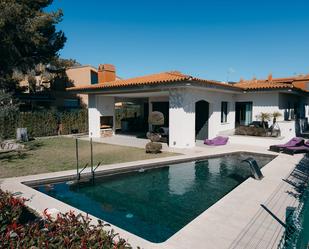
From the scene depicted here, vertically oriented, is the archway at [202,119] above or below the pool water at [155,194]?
above

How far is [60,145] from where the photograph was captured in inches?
766

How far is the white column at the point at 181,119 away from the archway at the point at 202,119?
3.73 metres

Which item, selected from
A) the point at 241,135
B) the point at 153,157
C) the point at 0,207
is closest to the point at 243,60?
the point at 241,135

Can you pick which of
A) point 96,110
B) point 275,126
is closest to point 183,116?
point 275,126

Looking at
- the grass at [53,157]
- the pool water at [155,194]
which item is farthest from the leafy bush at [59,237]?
the grass at [53,157]

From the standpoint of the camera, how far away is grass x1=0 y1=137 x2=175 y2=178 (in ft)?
39.3

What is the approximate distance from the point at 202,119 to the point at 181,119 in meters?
4.86

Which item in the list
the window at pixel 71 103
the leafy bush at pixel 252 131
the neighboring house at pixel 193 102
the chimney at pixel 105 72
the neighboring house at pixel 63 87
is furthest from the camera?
the window at pixel 71 103

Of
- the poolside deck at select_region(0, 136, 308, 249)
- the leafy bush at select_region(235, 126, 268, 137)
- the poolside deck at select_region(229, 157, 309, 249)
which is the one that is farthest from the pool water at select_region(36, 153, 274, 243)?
the leafy bush at select_region(235, 126, 268, 137)

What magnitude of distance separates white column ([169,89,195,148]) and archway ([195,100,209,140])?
373cm

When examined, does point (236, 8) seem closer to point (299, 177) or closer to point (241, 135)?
point (241, 135)

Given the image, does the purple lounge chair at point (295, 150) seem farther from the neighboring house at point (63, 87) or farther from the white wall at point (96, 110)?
the neighboring house at point (63, 87)

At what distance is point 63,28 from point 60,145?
52.0ft

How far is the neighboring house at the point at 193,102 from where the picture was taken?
1761 cm
